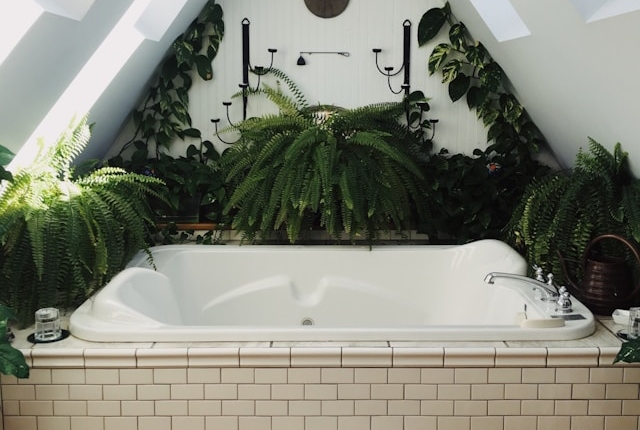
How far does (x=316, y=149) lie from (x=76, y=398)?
1.52 metres

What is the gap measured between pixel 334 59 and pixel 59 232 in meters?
1.85

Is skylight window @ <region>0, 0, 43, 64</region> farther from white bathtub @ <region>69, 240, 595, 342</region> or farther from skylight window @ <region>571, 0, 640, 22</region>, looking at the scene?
skylight window @ <region>571, 0, 640, 22</region>

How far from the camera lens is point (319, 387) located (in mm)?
2256

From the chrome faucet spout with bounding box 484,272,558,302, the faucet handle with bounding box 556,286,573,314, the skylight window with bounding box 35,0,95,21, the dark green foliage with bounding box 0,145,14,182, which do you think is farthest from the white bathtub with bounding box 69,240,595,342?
the skylight window with bounding box 35,0,95,21

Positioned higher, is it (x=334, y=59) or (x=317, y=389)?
(x=334, y=59)

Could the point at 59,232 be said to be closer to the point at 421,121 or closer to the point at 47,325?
the point at 47,325

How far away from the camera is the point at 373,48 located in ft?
12.5

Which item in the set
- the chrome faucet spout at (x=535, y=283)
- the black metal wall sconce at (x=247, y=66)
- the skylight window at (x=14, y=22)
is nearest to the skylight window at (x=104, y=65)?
the black metal wall sconce at (x=247, y=66)

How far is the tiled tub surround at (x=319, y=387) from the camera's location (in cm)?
224

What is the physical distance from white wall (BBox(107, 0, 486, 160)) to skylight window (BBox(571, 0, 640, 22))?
154 cm

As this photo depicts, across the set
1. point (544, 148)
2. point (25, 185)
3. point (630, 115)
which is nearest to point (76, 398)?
point (25, 185)

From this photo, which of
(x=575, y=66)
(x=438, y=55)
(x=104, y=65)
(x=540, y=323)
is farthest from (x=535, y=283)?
(x=104, y=65)

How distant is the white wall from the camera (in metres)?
3.78

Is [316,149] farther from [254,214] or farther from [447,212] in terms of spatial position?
[447,212]
